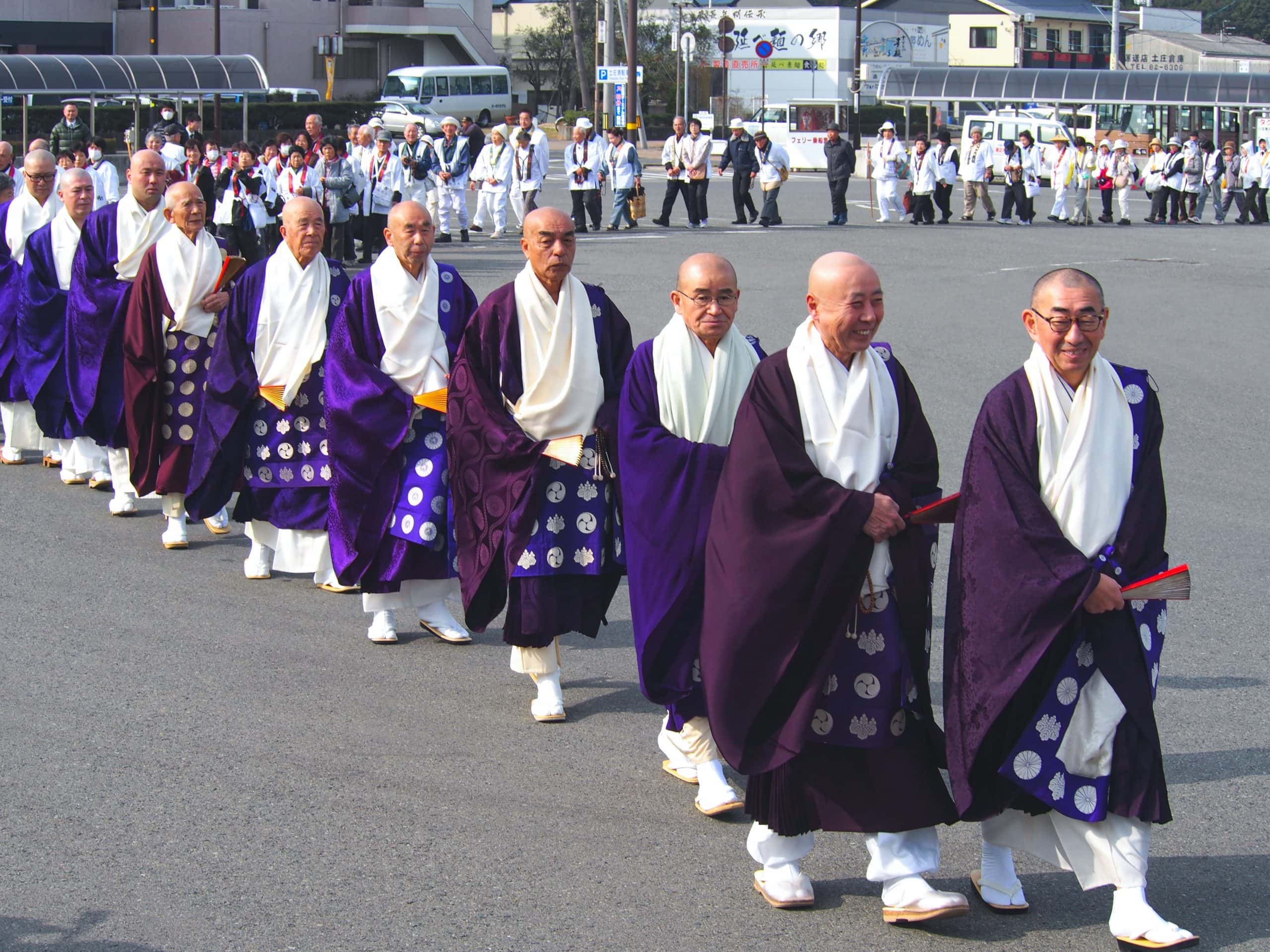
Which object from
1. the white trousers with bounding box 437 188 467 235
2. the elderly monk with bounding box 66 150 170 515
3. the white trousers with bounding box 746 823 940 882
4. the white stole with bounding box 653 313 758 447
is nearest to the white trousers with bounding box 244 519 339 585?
the elderly monk with bounding box 66 150 170 515

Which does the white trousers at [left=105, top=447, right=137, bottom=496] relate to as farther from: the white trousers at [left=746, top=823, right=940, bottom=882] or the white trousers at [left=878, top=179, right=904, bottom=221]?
the white trousers at [left=878, top=179, right=904, bottom=221]

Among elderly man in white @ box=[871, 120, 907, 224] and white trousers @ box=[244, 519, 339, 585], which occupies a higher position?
elderly man in white @ box=[871, 120, 907, 224]

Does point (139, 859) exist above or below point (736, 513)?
below

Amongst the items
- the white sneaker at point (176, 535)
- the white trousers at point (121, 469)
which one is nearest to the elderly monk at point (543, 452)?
the white sneaker at point (176, 535)

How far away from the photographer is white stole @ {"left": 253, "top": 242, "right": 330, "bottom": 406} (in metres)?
7.32

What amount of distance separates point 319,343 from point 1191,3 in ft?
388

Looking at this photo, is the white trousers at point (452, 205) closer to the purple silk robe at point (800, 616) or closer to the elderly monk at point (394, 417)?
the elderly monk at point (394, 417)

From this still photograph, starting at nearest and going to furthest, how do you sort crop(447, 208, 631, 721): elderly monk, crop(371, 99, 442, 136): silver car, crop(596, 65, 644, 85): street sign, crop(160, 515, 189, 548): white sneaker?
crop(447, 208, 631, 721): elderly monk, crop(160, 515, 189, 548): white sneaker, crop(596, 65, 644, 85): street sign, crop(371, 99, 442, 136): silver car

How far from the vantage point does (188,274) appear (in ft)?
26.7

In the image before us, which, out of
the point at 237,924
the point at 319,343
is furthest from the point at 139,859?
the point at 319,343

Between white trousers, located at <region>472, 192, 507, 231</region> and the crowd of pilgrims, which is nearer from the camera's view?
the crowd of pilgrims

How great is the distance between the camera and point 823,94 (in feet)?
208

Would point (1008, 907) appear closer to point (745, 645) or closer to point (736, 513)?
point (745, 645)

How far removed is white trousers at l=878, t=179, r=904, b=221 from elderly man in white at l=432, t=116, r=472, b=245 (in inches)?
314
